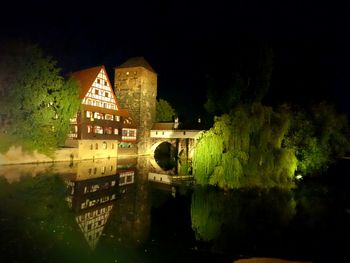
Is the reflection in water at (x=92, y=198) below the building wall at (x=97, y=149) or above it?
below

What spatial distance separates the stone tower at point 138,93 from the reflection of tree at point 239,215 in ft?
106

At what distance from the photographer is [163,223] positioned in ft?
43.4

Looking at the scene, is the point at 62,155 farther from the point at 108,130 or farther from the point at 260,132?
the point at 260,132

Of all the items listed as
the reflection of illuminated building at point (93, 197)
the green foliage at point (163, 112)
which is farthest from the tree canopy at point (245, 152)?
the green foliage at point (163, 112)

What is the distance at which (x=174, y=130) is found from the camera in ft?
168

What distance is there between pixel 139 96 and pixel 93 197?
3570cm

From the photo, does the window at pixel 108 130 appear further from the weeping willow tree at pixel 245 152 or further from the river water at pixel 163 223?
the weeping willow tree at pixel 245 152

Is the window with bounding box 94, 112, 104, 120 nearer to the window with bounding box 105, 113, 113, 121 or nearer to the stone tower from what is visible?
the window with bounding box 105, 113, 113, 121

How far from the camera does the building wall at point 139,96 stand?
169 ft

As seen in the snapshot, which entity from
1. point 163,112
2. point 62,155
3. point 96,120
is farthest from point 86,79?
point 163,112

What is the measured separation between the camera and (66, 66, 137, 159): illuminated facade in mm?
37719

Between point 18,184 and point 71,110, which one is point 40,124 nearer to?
point 71,110

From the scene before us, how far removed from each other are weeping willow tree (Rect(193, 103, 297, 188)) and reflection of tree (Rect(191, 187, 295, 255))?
0.90 m

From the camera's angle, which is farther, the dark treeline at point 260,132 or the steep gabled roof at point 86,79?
the steep gabled roof at point 86,79
